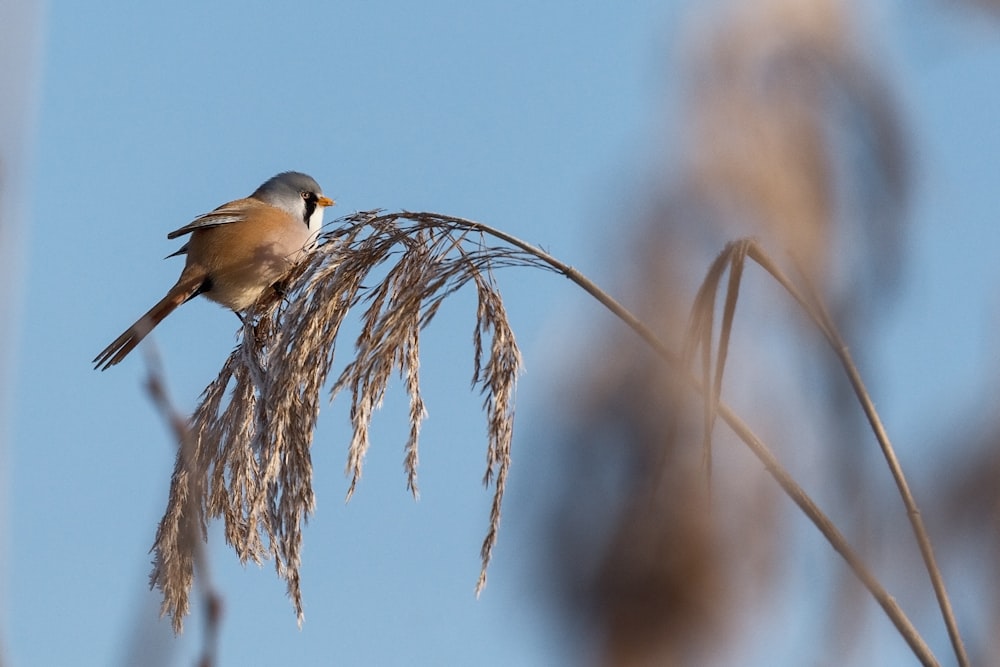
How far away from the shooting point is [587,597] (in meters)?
1.21

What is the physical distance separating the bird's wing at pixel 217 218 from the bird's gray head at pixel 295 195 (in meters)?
0.40

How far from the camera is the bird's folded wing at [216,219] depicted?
15.5 feet

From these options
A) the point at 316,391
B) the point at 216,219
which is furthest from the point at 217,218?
the point at 316,391

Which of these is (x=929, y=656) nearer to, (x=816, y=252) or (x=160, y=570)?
(x=816, y=252)

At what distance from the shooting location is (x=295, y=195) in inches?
219

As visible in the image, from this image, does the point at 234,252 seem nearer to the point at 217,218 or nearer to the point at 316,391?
the point at 217,218

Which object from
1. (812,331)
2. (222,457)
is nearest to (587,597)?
(812,331)

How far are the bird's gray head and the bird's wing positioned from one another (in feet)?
1.31

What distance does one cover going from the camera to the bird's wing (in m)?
4.72

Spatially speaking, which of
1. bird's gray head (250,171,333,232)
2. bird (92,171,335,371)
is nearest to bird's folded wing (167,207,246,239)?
bird (92,171,335,371)

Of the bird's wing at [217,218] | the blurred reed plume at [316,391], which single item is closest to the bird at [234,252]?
the bird's wing at [217,218]

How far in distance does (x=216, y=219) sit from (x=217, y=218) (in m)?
0.02

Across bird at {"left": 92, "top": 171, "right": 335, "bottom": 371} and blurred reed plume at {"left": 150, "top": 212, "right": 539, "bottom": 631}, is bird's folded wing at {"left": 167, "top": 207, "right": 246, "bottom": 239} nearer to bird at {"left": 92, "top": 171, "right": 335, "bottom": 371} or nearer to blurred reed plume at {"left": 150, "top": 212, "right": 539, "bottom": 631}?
bird at {"left": 92, "top": 171, "right": 335, "bottom": 371}

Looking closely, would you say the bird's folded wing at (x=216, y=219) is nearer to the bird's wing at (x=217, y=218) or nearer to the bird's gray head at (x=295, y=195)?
the bird's wing at (x=217, y=218)
